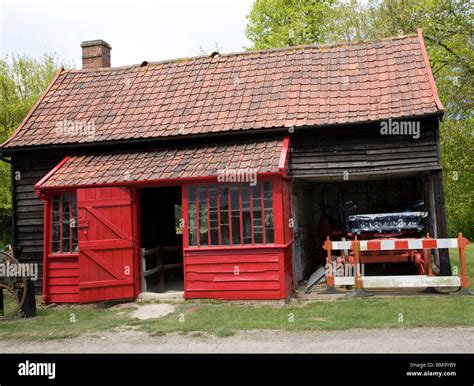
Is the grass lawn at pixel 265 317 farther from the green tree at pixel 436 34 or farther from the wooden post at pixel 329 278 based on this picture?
the green tree at pixel 436 34

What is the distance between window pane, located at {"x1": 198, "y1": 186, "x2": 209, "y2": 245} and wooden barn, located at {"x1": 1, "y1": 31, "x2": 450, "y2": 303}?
0.02m

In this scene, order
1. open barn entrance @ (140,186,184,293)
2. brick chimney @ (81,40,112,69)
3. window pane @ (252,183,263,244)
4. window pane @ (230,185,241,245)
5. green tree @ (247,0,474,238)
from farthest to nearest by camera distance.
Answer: green tree @ (247,0,474,238)
brick chimney @ (81,40,112,69)
open barn entrance @ (140,186,184,293)
window pane @ (230,185,241,245)
window pane @ (252,183,263,244)

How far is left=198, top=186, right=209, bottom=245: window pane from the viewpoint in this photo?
1048 cm

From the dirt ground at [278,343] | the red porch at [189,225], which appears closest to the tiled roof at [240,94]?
the red porch at [189,225]

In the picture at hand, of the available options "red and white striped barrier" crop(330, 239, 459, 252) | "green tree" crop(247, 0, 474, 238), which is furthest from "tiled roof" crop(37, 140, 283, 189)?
"green tree" crop(247, 0, 474, 238)

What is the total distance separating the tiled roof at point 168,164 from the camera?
10.4 m

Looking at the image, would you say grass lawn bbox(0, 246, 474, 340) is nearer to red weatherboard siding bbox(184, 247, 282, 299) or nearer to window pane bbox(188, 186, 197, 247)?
red weatherboard siding bbox(184, 247, 282, 299)

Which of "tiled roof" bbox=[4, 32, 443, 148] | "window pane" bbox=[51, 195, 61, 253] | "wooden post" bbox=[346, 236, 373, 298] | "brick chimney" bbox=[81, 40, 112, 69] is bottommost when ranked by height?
"wooden post" bbox=[346, 236, 373, 298]

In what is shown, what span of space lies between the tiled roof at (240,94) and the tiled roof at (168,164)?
0.49 m

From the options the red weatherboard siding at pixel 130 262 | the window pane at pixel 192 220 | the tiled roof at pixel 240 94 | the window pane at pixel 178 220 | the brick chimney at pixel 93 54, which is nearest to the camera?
the red weatherboard siding at pixel 130 262

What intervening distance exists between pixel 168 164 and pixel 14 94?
20.9 m

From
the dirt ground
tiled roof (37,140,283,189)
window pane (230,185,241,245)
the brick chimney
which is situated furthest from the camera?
the brick chimney

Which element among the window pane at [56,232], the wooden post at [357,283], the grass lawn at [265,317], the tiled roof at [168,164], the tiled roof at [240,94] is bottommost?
the grass lawn at [265,317]
